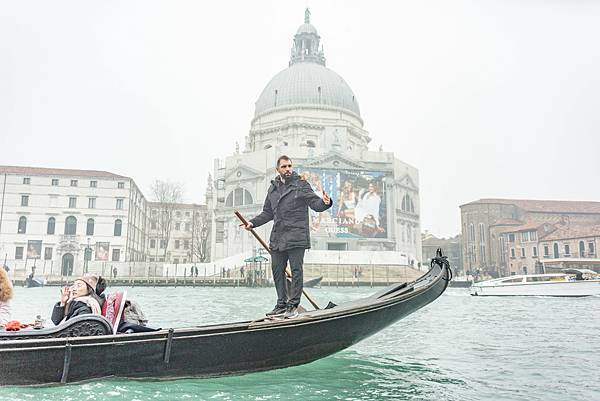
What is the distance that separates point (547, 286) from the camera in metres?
18.3

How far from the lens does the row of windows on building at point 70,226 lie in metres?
35.8

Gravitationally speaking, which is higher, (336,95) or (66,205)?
(336,95)

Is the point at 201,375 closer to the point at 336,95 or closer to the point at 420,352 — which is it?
the point at 420,352

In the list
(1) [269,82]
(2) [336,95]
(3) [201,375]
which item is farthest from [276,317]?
(1) [269,82]

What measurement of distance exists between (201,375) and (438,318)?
6552 millimetres

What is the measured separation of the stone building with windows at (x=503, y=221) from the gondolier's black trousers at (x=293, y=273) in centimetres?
4414

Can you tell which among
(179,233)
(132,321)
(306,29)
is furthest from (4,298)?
(306,29)

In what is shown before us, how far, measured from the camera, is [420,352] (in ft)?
17.5

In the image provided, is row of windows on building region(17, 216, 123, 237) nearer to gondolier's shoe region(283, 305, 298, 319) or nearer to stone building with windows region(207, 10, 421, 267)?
stone building with windows region(207, 10, 421, 267)

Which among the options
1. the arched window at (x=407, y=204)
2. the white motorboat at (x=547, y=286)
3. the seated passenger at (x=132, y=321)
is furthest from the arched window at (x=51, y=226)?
the seated passenger at (x=132, y=321)

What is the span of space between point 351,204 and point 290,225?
106ft

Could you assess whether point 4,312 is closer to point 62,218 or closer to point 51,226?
point 62,218

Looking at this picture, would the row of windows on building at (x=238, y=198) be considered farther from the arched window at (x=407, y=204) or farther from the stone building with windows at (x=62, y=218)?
the arched window at (x=407, y=204)

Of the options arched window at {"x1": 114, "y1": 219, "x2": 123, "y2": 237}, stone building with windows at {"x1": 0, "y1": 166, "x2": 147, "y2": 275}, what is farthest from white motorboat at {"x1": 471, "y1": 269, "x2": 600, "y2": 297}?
stone building with windows at {"x1": 0, "y1": 166, "x2": 147, "y2": 275}
